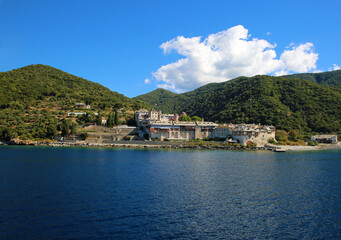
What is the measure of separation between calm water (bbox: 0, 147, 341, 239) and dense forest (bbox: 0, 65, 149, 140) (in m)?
43.6

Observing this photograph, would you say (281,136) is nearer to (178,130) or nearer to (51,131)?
(178,130)

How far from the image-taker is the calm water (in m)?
12.3

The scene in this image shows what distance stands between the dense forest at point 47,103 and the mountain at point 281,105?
39490 mm

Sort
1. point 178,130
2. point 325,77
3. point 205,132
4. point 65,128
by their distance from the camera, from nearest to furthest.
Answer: point 65,128 < point 178,130 < point 205,132 < point 325,77

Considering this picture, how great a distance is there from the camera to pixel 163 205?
16078 millimetres

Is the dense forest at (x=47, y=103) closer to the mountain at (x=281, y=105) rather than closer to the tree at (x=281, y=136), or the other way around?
the mountain at (x=281, y=105)

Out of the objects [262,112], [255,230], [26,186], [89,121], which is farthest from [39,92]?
[255,230]

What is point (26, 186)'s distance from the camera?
1914cm

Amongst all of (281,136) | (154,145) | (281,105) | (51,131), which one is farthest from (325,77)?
(51,131)

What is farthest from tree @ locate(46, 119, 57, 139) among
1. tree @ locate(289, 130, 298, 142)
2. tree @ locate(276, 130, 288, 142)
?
tree @ locate(289, 130, 298, 142)

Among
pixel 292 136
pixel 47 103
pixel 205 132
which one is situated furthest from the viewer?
pixel 47 103

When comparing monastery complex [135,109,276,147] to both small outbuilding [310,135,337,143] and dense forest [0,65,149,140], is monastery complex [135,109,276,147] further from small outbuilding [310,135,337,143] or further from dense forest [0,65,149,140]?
small outbuilding [310,135,337,143]

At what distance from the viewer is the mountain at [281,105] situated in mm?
88188

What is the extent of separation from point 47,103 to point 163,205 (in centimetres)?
9079
